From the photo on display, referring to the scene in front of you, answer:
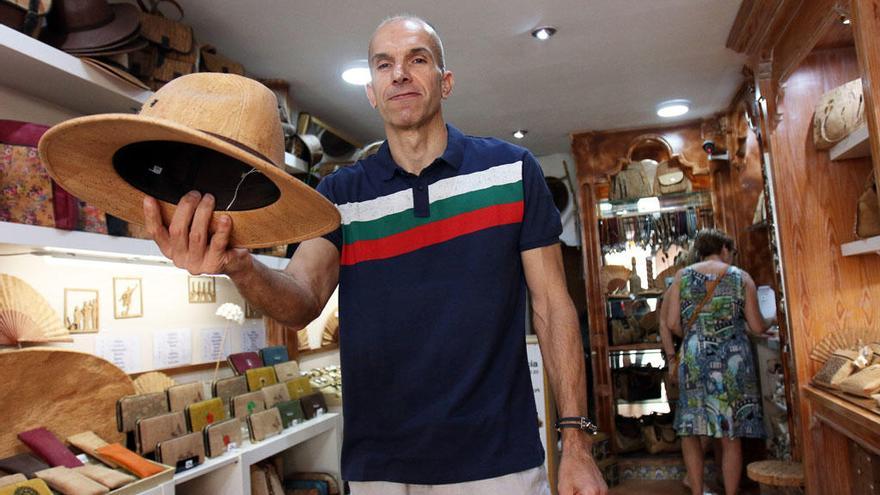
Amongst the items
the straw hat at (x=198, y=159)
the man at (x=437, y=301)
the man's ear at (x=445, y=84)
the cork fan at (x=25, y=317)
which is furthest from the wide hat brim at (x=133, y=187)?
the cork fan at (x=25, y=317)

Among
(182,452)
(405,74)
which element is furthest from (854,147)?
(182,452)

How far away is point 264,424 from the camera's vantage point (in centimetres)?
273

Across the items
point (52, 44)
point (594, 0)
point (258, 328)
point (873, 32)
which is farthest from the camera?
point (258, 328)

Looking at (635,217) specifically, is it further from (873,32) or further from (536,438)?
(536,438)

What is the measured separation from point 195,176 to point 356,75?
8.95ft

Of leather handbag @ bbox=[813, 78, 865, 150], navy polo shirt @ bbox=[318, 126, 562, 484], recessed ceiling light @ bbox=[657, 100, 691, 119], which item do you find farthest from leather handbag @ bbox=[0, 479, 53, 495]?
recessed ceiling light @ bbox=[657, 100, 691, 119]

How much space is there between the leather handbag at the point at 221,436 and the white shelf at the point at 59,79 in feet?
3.95

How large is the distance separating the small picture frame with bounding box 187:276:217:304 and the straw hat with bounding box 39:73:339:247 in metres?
2.16

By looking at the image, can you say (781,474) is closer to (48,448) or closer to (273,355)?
(273,355)

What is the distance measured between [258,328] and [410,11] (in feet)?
5.96

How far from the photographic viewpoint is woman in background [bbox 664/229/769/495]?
12.3 feet

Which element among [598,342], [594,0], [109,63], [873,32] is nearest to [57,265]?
[109,63]

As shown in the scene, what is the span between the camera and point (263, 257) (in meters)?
3.03

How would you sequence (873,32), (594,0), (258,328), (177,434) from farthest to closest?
1. (258,328)
2. (594,0)
3. (177,434)
4. (873,32)
